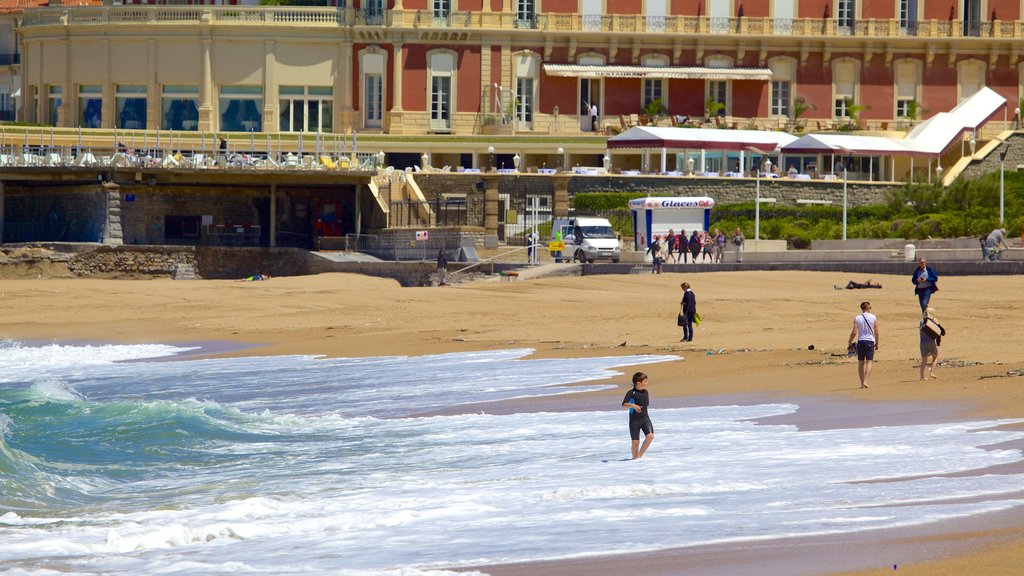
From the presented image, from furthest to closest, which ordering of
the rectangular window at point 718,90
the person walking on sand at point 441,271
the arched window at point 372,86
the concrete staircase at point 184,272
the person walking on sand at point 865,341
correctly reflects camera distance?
the rectangular window at point 718,90 < the arched window at point 372,86 < the concrete staircase at point 184,272 < the person walking on sand at point 441,271 < the person walking on sand at point 865,341

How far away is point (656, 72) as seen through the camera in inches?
2685

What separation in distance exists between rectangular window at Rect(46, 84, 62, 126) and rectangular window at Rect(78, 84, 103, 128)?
111cm

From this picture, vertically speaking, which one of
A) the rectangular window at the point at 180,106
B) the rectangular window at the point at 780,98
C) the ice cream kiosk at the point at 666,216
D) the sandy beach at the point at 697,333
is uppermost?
the rectangular window at the point at 780,98

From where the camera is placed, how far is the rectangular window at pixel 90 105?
66625 mm

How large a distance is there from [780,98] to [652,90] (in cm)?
588

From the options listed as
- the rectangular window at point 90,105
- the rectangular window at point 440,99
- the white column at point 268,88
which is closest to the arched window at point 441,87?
the rectangular window at point 440,99

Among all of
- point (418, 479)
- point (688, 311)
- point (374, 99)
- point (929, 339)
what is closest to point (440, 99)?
point (374, 99)

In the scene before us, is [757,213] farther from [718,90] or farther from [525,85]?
[525,85]

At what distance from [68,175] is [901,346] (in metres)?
33.5

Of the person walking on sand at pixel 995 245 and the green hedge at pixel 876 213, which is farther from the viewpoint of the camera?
the green hedge at pixel 876 213

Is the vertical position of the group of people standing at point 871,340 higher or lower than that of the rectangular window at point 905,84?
lower

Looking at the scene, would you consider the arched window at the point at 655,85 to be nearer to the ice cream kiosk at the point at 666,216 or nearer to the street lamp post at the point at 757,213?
the street lamp post at the point at 757,213

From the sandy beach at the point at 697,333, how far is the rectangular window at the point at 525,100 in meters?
21.8

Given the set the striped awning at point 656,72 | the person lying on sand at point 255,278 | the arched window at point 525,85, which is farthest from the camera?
the arched window at point 525,85
